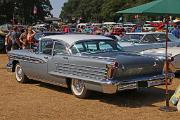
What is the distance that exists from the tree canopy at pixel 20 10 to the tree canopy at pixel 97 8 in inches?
906

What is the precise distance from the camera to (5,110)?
A: 8.31 metres

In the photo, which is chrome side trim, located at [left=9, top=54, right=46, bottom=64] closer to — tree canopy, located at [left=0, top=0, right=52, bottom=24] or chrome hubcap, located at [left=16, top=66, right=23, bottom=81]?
chrome hubcap, located at [left=16, top=66, right=23, bottom=81]

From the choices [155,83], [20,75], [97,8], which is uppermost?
[97,8]

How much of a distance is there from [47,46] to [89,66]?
2.22 metres

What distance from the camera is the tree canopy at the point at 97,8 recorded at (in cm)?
11359

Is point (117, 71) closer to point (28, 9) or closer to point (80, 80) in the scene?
point (80, 80)

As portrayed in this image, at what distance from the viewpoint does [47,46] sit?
10859 mm

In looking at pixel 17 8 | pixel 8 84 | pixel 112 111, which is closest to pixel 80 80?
pixel 112 111

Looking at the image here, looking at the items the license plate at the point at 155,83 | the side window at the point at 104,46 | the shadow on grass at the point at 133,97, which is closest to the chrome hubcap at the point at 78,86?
the shadow on grass at the point at 133,97

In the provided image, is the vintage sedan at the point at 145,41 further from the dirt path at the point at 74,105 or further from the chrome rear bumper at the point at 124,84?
the chrome rear bumper at the point at 124,84

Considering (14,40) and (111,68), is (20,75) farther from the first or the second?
(14,40)

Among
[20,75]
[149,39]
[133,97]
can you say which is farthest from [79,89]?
[149,39]

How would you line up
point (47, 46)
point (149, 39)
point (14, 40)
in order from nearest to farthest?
point (47, 46), point (149, 39), point (14, 40)

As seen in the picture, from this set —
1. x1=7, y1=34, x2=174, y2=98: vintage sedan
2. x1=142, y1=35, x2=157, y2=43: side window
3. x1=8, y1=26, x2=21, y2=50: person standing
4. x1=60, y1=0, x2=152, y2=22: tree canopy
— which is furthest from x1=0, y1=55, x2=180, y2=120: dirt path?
x1=60, y1=0, x2=152, y2=22: tree canopy
